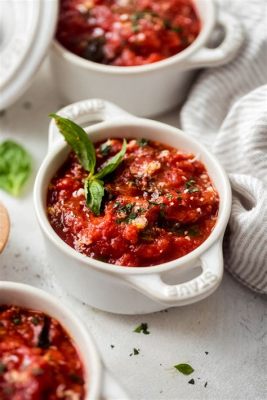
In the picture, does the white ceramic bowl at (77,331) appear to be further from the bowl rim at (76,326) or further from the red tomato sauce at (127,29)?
the red tomato sauce at (127,29)

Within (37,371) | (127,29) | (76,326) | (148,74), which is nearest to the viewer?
(37,371)

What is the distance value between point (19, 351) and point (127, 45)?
1.60 metres

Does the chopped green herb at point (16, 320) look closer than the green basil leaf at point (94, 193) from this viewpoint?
Yes

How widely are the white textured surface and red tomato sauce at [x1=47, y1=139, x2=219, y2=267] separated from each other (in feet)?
1.06

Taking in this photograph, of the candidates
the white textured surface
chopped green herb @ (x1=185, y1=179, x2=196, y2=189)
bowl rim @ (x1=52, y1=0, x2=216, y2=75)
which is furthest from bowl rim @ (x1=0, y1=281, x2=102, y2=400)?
bowl rim @ (x1=52, y1=0, x2=216, y2=75)

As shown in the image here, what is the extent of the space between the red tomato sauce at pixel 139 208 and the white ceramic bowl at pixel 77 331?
0.99 ft

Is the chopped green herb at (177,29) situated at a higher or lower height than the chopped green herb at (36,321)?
higher

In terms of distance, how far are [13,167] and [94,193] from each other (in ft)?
2.17

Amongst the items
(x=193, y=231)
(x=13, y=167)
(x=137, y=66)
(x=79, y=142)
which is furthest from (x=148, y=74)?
(x=193, y=231)

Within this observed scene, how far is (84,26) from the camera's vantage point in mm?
3186

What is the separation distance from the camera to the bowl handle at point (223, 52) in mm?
3010

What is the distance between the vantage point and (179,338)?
259cm

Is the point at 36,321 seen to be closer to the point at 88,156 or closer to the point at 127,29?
the point at 88,156

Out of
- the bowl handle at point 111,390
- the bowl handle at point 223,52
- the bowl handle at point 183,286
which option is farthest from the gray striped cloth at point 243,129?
the bowl handle at point 111,390
